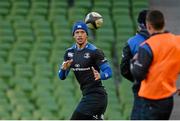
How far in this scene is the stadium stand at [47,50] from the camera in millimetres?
9844

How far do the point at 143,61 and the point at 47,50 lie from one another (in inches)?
244

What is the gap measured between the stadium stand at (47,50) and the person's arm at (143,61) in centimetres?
448

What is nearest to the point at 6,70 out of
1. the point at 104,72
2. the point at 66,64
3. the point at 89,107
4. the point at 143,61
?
the point at 89,107

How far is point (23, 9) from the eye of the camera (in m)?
12.2

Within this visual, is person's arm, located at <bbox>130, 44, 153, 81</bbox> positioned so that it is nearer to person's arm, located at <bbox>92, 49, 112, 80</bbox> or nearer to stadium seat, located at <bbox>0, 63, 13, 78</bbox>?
person's arm, located at <bbox>92, 49, 112, 80</bbox>

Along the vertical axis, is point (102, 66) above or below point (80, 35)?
below

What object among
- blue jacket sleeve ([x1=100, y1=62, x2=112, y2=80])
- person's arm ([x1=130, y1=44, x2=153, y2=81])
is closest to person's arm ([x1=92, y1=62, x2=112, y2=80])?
blue jacket sleeve ([x1=100, y1=62, x2=112, y2=80])

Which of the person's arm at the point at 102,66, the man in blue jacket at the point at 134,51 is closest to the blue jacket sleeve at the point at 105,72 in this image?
the person's arm at the point at 102,66

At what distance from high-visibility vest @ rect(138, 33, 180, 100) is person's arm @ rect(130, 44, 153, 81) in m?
0.03

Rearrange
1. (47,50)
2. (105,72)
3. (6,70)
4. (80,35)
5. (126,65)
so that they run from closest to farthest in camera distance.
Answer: (126,65)
(105,72)
(80,35)
(6,70)
(47,50)

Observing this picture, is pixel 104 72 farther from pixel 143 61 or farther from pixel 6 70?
pixel 6 70

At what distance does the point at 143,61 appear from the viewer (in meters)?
5.07

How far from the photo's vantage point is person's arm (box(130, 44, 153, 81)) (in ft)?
16.6

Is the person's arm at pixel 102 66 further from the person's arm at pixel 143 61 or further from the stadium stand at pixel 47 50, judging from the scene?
the stadium stand at pixel 47 50
